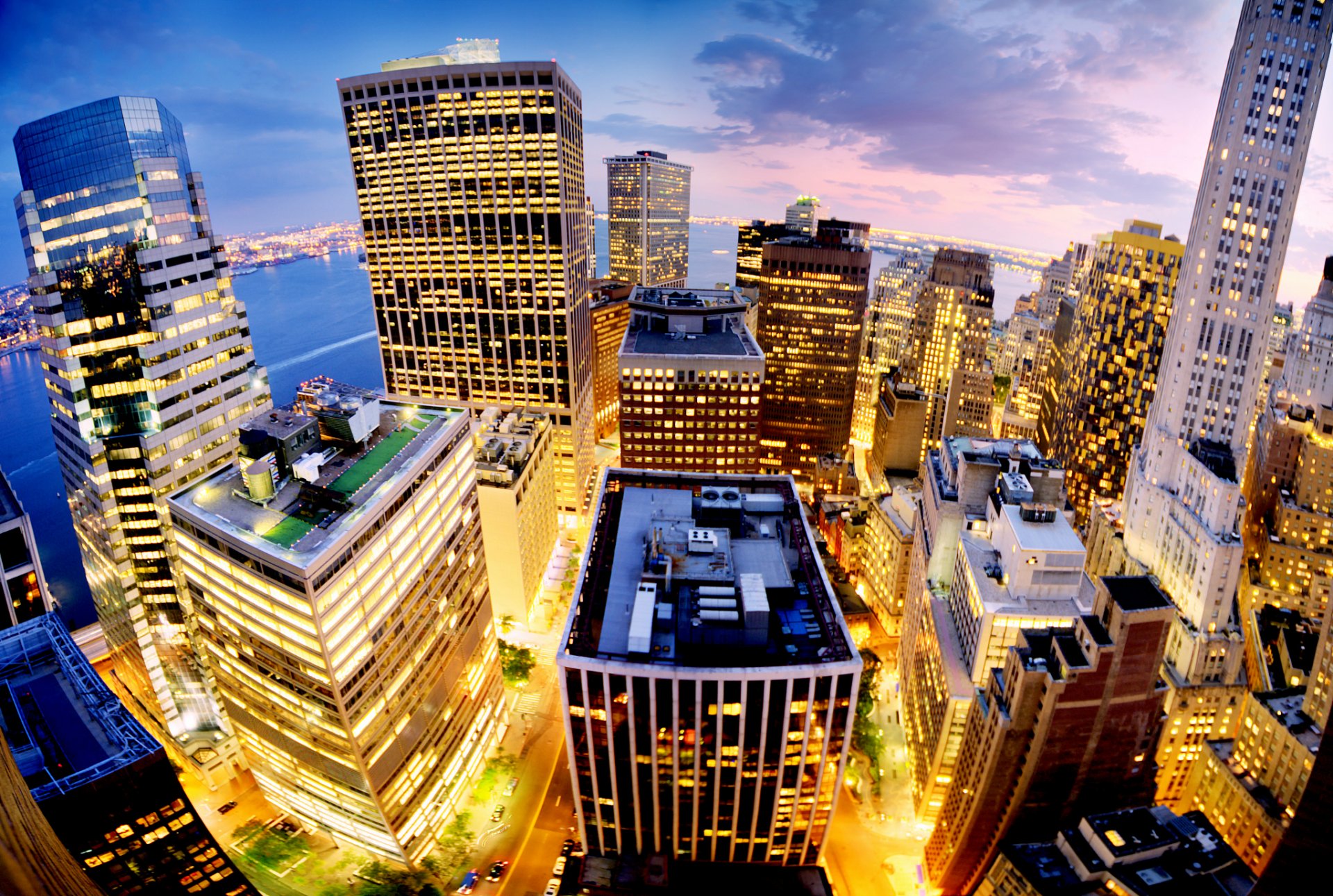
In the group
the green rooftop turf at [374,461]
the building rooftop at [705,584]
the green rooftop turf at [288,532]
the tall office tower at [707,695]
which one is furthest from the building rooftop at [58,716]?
the building rooftop at [705,584]

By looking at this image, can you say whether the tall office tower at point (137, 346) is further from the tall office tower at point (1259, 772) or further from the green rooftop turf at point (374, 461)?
the tall office tower at point (1259, 772)

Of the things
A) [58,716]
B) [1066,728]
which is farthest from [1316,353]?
[58,716]

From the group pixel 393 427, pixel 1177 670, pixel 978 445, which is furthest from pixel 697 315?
pixel 1177 670

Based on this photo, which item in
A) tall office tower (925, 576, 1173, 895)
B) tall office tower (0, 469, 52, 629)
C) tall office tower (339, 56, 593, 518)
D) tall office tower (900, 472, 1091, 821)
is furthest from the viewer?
tall office tower (339, 56, 593, 518)

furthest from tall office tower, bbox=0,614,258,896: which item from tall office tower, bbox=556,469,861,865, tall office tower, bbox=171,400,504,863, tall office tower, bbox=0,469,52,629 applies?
tall office tower, bbox=556,469,861,865

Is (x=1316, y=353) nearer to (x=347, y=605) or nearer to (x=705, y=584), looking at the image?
(x=705, y=584)

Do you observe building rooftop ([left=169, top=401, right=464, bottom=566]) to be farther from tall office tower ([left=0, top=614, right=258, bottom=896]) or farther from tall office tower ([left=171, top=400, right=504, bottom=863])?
tall office tower ([left=0, top=614, right=258, bottom=896])

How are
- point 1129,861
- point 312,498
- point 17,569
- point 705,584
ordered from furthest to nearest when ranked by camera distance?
point 17,569 < point 705,584 < point 312,498 < point 1129,861
